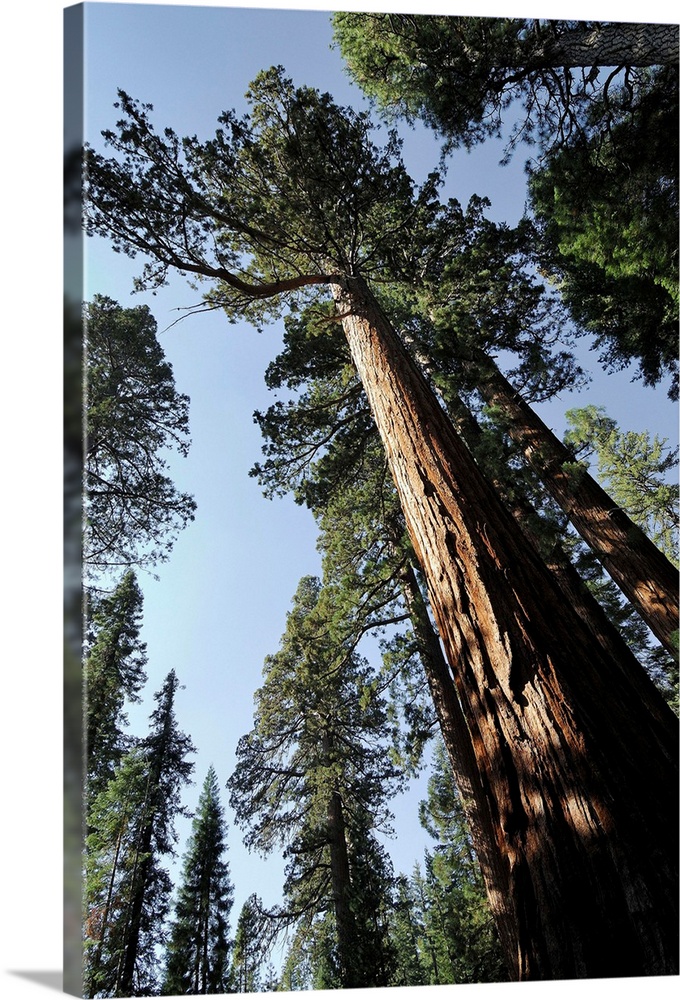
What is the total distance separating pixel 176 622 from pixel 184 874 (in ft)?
6.48

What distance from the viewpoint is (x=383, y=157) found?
4.97 m

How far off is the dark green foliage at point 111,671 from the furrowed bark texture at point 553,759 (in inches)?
121

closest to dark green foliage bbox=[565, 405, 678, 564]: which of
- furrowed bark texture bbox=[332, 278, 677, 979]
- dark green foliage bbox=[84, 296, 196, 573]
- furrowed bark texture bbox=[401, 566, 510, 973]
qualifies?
furrowed bark texture bbox=[401, 566, 510, 973]

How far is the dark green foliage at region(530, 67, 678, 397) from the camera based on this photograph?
336 centimetres

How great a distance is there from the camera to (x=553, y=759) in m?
1.60

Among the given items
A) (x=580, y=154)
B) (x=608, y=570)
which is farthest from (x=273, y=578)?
(x=580, y=154)

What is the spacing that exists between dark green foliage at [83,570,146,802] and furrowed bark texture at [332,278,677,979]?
3075 mm

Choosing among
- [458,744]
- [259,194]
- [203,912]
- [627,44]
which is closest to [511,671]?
[627,44]

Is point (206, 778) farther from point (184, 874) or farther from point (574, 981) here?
point (574, 981)

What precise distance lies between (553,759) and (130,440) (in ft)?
15.2
